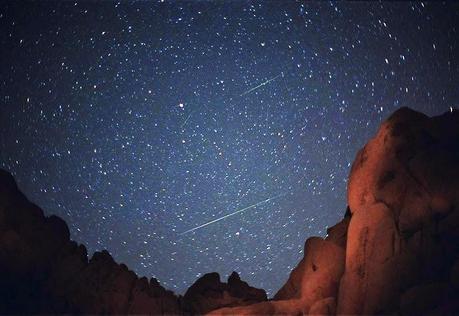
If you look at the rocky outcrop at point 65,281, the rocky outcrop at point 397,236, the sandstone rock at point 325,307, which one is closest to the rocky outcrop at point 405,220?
the rocky outcrop at point 397,236

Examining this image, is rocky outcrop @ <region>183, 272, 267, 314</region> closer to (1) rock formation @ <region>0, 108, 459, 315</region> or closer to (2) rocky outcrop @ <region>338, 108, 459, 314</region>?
(1) rock formation @ <region>0, 108, 459, 315</region>

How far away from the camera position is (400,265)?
18875 millimetres

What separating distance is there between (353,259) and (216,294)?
1162cm

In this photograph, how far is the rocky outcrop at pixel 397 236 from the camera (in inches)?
719

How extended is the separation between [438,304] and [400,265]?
225 cm

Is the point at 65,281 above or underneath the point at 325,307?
above

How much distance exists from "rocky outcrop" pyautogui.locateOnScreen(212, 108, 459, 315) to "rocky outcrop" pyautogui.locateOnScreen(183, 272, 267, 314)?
227 inches

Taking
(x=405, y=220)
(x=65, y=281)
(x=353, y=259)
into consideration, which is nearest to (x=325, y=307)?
(x=353, y=259)

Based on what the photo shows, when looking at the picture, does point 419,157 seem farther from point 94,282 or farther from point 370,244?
point 94,282

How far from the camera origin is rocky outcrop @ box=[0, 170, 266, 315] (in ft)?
86.6

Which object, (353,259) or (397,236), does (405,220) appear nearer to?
(397,236)

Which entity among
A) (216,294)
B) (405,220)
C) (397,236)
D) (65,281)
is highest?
(65,281)

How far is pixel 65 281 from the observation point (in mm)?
27672

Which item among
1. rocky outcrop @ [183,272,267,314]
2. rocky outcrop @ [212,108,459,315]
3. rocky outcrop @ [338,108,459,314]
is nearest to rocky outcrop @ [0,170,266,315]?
rocky outcrop @ [183,272,267,314]
